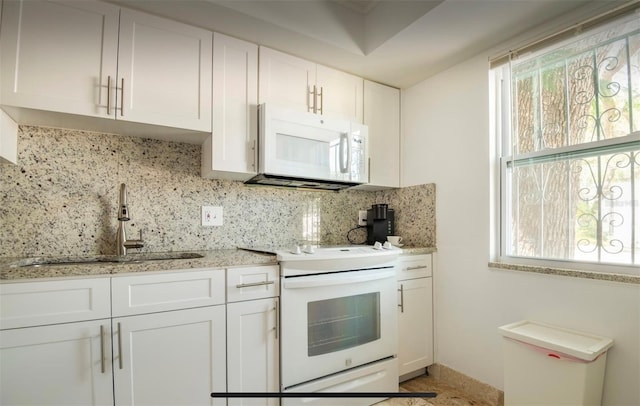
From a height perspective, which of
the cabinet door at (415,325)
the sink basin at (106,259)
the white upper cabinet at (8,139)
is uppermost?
the white upper cabinet at (8,139)

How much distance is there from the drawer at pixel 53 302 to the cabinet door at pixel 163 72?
82 cm

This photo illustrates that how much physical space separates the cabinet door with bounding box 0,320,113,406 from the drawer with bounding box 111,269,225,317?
0.12 meters

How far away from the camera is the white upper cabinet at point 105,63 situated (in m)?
1.45

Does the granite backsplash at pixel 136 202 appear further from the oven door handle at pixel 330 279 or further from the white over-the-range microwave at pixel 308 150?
the oven door handle at pixel 330 279

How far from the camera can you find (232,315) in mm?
1573

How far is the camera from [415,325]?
2.23m

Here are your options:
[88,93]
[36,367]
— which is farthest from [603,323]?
[88,93]

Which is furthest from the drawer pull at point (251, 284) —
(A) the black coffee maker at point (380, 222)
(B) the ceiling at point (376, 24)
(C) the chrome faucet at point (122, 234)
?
(B) the ceiling at point (376, 24)

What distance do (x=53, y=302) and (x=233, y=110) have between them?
1.23 meters

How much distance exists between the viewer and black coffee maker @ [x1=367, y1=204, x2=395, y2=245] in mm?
2531

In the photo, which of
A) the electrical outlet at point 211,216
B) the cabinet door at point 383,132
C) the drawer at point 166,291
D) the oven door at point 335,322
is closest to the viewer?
the drawer at point 166,291

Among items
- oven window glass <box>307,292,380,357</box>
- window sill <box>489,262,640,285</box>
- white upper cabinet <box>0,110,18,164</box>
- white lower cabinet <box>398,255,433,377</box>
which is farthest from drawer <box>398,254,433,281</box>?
white upper cabinet <box>0,110,18,164</box>

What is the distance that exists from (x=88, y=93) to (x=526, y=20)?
2260mm

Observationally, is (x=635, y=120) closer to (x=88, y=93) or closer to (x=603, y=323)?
(x=603, y=323)
